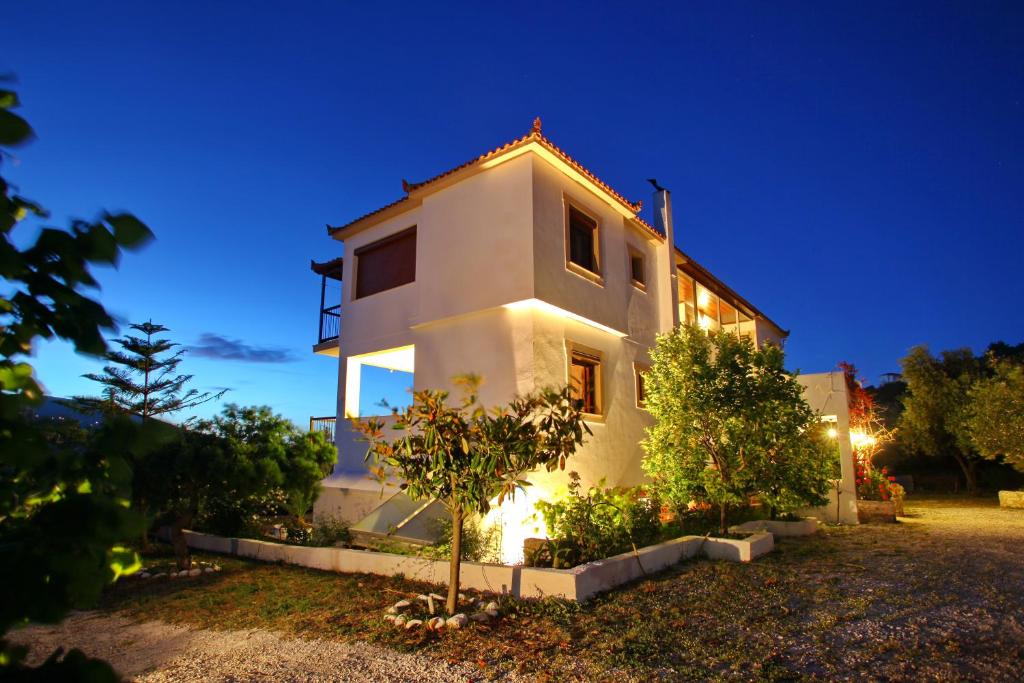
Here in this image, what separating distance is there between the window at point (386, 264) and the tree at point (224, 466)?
4642 millimetres

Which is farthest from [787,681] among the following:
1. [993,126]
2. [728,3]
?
[993,126]

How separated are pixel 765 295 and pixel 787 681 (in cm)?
13189

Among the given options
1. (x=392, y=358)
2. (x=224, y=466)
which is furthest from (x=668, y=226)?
A: (x=224, y=466)

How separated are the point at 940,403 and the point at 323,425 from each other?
3004 centimetres

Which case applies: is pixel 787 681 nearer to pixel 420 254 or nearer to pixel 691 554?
pixel 691 554

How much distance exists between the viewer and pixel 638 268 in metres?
17.1

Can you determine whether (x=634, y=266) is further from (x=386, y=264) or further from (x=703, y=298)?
(x=703, y=298)

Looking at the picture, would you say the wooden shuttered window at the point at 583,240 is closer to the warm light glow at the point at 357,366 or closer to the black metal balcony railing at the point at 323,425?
the warm light glow at the point at 357,366

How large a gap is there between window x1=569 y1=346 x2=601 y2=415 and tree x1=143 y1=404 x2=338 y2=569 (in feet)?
23.7

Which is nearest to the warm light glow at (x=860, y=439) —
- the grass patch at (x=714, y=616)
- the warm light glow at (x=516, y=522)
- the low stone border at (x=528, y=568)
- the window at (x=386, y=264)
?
the grass patch at (x=714, y=616)

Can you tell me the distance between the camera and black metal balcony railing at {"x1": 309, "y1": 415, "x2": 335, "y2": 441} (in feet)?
63.9

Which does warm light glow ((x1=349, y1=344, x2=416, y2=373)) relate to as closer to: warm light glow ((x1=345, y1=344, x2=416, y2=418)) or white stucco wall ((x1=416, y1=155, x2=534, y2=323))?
warm light glow ((x1=345, y1=344, x2=416, y2=418))

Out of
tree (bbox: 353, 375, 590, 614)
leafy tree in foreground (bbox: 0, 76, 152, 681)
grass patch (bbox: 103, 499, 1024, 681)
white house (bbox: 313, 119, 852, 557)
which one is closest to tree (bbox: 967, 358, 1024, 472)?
grass patch (bbox: 103, 499, 1024, 681)

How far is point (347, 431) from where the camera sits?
1505 cm
